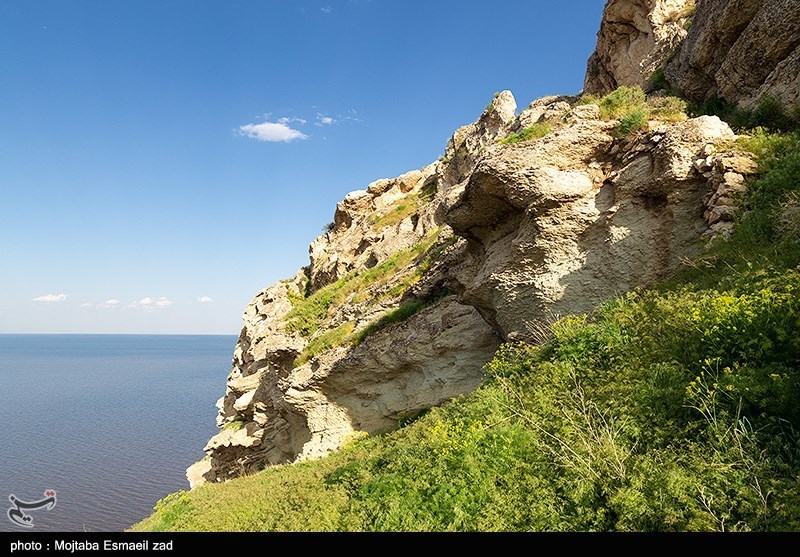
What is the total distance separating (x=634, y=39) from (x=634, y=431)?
71.2 feet

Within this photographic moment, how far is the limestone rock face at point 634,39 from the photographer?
17.6 m

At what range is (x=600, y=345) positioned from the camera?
7.15 m

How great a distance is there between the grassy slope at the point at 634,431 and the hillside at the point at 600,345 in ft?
0.09

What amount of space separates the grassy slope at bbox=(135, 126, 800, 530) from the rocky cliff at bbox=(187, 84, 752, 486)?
1120 millimetres

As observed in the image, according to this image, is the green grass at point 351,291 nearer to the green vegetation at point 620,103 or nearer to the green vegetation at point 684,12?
the green vegetation at point 620,103

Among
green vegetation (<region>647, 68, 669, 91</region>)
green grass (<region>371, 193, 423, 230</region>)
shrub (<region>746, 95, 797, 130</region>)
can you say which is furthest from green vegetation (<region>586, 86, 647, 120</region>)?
green grass (<region>371, 193, 423, 230</region>)

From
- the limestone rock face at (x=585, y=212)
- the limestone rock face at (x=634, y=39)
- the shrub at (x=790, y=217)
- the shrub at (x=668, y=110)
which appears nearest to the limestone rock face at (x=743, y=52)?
the shrub at (x=668, y=110)

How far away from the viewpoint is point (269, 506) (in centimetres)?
761

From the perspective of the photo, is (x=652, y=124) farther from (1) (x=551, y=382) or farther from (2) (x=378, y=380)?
(2) (x=378, y=380)

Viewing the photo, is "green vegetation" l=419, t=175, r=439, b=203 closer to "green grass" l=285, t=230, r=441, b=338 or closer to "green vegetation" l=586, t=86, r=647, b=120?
"green grass" l=285, t=230, r=441, b=338

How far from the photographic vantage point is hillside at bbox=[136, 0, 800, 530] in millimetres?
4590

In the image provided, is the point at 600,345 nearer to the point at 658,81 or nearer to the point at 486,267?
the point at 486,267
